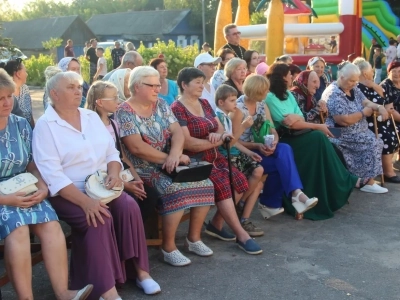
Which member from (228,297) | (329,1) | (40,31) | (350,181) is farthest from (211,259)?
(40,31)

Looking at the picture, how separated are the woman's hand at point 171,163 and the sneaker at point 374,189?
294cm

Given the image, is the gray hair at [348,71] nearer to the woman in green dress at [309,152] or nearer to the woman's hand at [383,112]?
the woman's hand at [383,112]

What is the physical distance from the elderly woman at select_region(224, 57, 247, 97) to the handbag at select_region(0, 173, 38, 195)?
2746 mm

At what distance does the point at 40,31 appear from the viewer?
55.8 m

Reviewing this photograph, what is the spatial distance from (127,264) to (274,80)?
104 inches

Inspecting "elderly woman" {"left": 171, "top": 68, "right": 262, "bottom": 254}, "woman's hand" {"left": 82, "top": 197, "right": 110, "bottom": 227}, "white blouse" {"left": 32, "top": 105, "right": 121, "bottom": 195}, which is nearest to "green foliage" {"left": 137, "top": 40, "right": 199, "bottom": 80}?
"elderly woman" {"left": 171, "top": 68, "right": 262, "bottom": 254}

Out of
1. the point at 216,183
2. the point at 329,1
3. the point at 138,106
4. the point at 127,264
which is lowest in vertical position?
the point at 127,264

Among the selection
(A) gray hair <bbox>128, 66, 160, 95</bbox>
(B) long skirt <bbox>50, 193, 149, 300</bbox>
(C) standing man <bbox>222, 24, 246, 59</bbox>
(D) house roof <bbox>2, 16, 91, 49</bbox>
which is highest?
(D) house roof <bbox>2, 16, 91, 49</bbox>

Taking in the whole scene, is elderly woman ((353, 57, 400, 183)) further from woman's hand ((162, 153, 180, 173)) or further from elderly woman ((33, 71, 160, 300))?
elderly woman ((33, 71, 160, 300))

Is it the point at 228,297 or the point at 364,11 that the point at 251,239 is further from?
the point at 364,11

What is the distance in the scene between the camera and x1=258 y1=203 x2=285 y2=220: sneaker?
17.1ft

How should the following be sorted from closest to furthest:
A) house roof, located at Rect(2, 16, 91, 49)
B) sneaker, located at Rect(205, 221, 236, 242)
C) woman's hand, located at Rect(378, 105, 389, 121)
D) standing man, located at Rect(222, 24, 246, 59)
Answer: sneaker, located at Rect(205, 221, 236, 242)
woman's hand, located at Rect(378, 105, 389, 121)
standing man, located at Rect(222, 24, 246, 59)
house roof, located at Rect(2, 16, 91, 49)

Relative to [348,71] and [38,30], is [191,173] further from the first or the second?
[38,30]

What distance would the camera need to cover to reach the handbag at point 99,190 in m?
3.46
